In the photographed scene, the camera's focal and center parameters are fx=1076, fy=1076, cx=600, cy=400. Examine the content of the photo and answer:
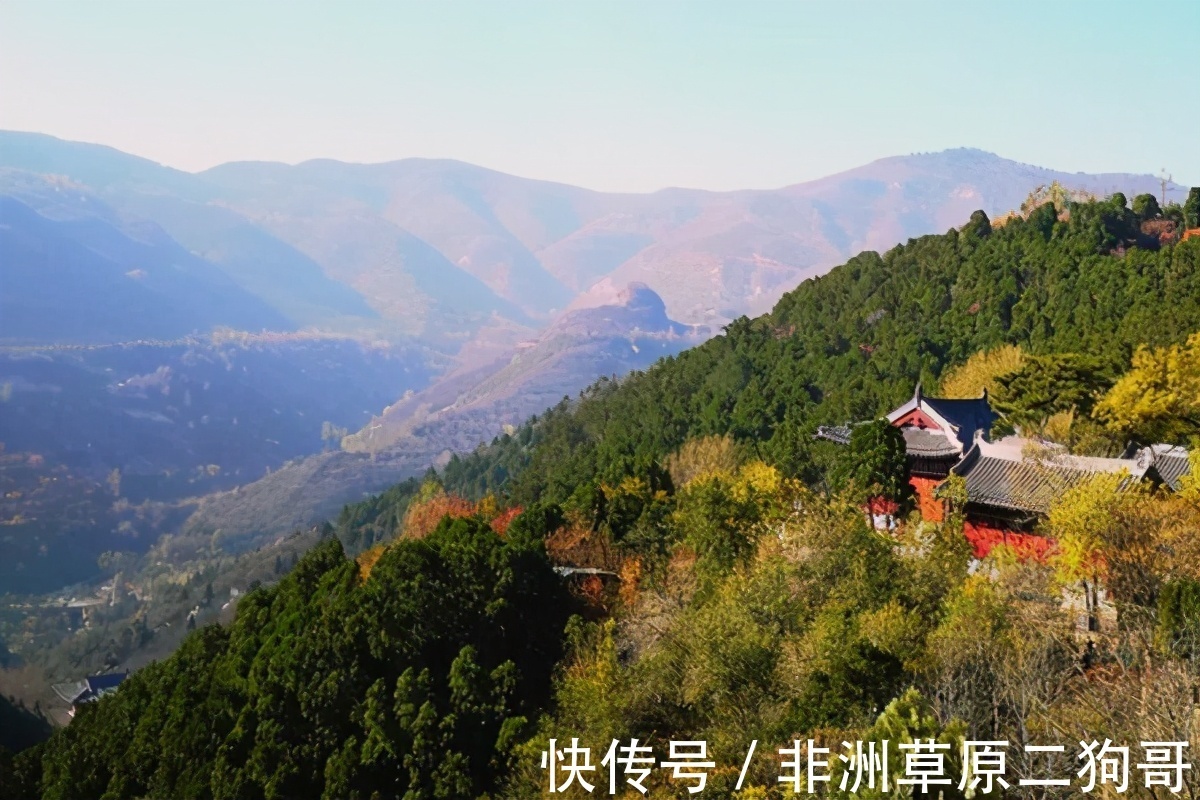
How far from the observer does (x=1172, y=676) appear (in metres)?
9.19

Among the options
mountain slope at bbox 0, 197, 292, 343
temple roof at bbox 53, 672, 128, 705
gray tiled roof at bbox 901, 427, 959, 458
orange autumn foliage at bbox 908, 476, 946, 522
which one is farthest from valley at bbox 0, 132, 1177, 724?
orange autumn foliage at bbox 908, 476, 946, 522

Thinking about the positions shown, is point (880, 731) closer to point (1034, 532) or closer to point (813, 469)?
point (1034, 532)

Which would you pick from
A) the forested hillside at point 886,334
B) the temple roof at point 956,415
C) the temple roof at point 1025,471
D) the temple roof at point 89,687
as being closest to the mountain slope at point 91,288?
the temple roof at point 89,687

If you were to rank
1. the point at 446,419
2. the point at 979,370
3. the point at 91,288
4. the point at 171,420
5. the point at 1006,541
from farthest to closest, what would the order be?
the point at 91,288, the point at 446,419, the point at 171,420, the point at 979,370, the point at 1006,541

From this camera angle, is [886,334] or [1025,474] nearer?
[1025,474]

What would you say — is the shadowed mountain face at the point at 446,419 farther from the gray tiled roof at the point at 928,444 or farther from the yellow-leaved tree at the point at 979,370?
the gray tiled roof at the point at 928,444

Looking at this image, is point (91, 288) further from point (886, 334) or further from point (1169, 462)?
point (1169, 462)

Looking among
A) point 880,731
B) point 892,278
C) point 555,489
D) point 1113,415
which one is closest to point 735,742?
point 880,731

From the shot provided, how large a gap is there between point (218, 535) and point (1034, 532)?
80.4 m

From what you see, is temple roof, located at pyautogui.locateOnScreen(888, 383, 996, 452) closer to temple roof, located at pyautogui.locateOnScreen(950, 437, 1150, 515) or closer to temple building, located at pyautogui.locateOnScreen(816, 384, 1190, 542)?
temple building, located at pyautogui.locateOnScreen(816, 384, 1190, 542)

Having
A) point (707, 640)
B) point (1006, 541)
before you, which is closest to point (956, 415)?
point (1006, 541)

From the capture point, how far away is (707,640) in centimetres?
1385

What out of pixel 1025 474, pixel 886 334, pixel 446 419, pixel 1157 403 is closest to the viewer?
pixel 1025 474

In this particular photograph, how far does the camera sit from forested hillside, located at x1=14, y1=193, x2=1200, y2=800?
38.3 feet
